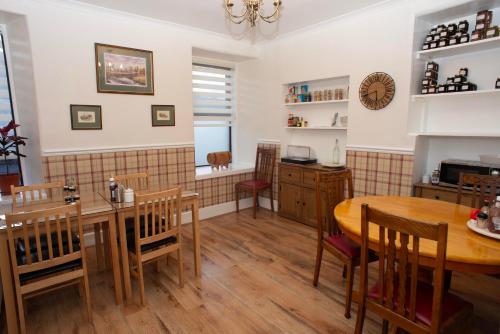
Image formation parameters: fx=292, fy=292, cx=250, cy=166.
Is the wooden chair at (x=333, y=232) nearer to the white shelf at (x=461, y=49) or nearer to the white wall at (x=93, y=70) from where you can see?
the white shelf at (x=461, y=49)

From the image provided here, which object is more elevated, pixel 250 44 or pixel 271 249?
pixel 250 44

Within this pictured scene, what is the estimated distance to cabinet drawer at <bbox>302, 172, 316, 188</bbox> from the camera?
3844mm

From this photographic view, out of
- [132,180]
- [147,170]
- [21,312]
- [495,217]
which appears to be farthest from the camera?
[147,170]

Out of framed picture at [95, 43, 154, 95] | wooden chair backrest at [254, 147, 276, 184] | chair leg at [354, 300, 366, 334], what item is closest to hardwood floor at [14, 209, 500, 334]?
chair leg at [354, 300, 366, 334]

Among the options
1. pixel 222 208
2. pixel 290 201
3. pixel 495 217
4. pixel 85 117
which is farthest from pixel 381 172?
pixel 85 117

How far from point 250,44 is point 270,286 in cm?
352

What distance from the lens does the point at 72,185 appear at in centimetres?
252

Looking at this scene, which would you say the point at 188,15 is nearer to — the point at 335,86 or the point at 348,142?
the point at 335,86

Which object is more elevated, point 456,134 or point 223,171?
point 456,134

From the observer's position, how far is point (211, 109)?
4.70m

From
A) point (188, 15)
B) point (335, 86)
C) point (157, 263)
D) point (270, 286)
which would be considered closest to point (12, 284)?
point (157, 263)

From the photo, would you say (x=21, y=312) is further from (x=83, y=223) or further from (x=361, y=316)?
(x=361, y=316)

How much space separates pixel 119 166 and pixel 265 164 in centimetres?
208

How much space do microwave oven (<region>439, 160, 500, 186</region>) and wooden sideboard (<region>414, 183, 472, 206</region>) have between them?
0.27 feet
